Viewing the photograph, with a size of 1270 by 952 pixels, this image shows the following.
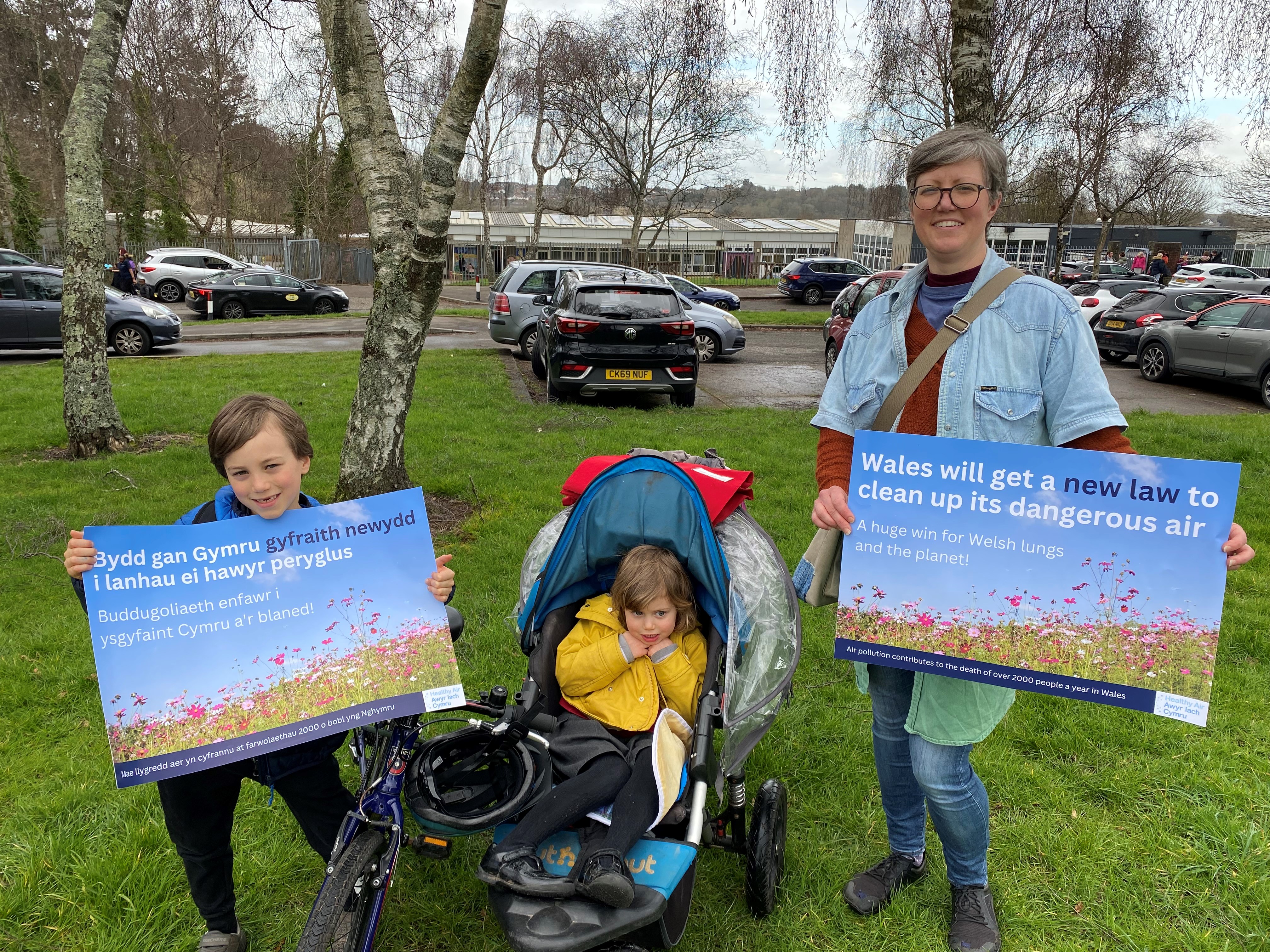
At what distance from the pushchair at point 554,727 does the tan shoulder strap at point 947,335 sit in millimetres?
792

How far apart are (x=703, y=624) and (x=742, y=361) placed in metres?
13.9

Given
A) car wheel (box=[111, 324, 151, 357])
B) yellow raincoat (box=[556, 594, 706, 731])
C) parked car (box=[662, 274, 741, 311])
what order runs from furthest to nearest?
parked car (box=[662, 274, 741, 311]) → car wheel (box=[111, 324, 151, 357]) → yellow raincoat (box=[556, 594, 706, 731])

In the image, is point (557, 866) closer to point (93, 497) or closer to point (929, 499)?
point (929, 499)

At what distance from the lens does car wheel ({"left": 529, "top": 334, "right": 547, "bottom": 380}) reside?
13.0m

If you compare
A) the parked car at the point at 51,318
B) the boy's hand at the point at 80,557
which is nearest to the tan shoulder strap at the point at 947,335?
the boy's hand at the point at 80,557

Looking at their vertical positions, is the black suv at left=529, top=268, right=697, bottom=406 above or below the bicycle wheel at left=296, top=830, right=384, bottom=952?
above

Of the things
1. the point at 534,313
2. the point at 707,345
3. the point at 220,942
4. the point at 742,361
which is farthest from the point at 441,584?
the point at 742,361

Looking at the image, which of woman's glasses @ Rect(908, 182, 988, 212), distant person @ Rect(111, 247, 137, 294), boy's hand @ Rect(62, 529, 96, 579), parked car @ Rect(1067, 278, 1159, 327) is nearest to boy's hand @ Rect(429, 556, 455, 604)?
boy's hand @ Rect(62, 529, 96, 579)

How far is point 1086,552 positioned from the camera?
7.07ft

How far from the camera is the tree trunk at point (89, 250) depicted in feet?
23.6

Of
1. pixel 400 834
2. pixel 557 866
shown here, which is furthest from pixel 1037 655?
pixel 400 834

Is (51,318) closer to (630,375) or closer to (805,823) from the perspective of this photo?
(630,375)

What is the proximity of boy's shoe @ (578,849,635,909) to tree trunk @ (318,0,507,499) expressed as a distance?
149 inches

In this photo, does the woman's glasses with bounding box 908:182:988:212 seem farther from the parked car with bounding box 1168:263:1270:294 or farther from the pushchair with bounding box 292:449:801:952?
the parked car with bounding box 1168:263:1270:294
